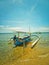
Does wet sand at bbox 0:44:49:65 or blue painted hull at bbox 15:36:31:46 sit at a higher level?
blue painted hull at bbox 15:36:31:46

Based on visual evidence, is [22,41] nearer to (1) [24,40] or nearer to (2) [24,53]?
(1) [24,40]

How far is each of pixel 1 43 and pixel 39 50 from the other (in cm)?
58

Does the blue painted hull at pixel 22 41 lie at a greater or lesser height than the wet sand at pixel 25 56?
greater

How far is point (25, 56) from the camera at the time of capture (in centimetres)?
191

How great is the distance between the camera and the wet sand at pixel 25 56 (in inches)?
73.5

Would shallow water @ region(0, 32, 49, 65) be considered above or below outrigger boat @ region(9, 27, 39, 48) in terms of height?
below

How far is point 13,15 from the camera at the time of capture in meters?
1.93

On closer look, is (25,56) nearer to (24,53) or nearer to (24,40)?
(24,53)

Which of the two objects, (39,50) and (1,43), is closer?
(1,43)

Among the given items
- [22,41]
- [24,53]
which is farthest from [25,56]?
[22,41]

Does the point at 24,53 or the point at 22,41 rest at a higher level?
the point at 22,41

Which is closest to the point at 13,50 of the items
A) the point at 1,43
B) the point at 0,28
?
the point at 1,43

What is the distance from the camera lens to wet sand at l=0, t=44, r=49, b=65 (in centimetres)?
187

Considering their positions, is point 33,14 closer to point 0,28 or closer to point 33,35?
point 33,35
